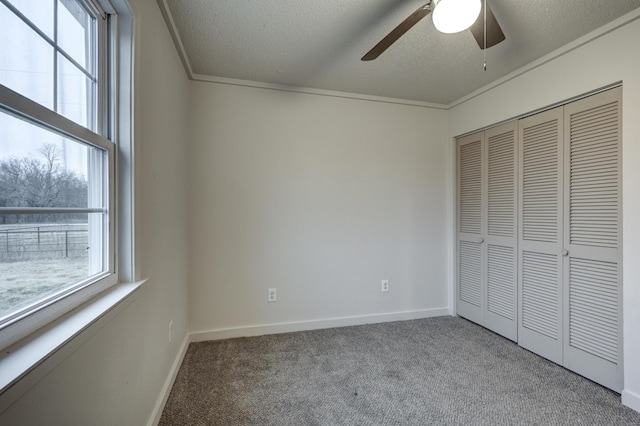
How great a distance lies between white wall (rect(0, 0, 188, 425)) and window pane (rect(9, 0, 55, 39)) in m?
0.39

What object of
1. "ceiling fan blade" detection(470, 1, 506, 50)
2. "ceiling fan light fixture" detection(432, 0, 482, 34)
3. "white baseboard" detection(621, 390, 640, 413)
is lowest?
"white baseboard" detection(621, 390, 640, 413)

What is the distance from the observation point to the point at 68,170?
37.3 inches

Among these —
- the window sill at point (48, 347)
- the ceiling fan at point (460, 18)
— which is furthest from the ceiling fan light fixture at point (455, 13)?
the window sill at point (48, 347)

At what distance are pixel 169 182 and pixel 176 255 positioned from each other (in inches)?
21.1

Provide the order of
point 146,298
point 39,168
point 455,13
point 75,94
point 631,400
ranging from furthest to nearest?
point 631,400 → point 146,298 → point 455,13 → point 75,94 → point 39,168

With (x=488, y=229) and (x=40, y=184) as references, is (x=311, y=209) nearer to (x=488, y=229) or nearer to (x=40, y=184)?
(x=488, y=229)

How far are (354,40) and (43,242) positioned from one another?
2.04 metres

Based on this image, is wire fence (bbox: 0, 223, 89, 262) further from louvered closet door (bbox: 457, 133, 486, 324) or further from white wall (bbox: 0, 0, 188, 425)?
louvered closet door (bbox: 457, 133, 486, 324)

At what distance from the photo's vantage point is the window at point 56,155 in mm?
702

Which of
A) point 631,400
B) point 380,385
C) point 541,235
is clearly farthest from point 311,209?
point 631,400

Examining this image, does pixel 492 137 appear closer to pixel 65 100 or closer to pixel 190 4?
pixel 190 4

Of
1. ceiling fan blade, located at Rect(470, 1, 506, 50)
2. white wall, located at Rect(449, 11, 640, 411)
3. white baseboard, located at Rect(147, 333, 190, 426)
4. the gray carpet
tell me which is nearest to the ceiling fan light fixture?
ceiling fan blade, located at Rect(470, 1, 506, 50)

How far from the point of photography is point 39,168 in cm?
80

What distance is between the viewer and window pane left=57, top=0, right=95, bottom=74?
0.94 m
